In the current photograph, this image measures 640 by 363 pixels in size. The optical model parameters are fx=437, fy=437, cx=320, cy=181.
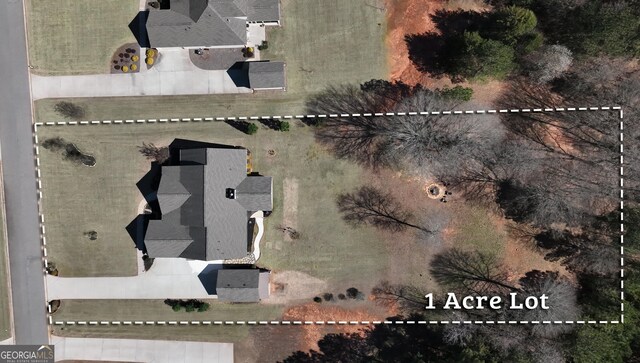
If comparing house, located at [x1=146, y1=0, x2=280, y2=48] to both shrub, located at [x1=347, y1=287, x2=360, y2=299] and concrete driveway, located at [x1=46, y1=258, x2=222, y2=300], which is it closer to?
concrete driveway, located at [x1=46, y1=258, x2=222, y2=300]

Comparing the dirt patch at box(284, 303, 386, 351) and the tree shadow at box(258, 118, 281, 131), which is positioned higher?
the tree shadow at box(258, 118, 281, 131)

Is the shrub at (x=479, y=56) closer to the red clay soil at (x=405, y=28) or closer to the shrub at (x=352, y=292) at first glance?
the red clay soil at (x=405, y=28)

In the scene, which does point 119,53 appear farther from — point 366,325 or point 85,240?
point 366,325

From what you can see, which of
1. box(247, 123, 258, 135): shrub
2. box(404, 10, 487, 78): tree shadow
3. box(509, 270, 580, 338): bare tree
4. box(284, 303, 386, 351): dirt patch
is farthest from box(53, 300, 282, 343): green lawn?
box(404, 10, 487, 78): tree shadow

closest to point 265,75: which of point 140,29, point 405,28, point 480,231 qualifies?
point 140,29

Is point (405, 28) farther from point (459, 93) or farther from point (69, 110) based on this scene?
point (69, 110)

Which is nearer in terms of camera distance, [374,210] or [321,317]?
[374,210]

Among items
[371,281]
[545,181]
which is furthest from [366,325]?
[545,181]
